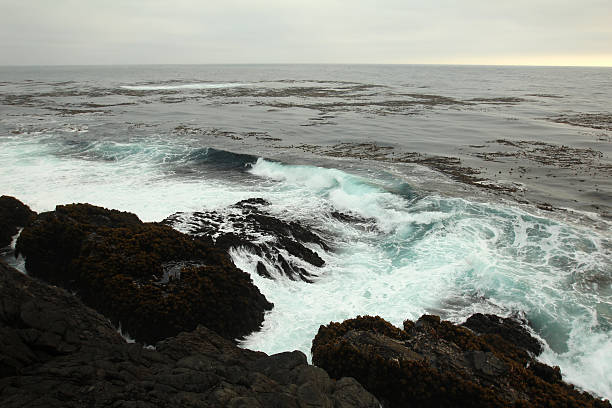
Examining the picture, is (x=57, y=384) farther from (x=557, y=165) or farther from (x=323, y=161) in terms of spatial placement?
(x=557, y=165)

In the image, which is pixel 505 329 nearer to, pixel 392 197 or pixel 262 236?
pixel 262 236

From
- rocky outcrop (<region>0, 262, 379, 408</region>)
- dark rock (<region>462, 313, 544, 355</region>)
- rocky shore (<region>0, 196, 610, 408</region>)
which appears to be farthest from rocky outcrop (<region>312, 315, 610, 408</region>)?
rocky outcrop (<region>0, 262, 379, 408</region>)

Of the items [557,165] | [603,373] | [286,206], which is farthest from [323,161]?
[603,373]

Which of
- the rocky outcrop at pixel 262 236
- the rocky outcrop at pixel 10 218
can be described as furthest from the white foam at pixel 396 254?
the rocky outcrop at pixel 10 218

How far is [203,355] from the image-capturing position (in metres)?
7.29

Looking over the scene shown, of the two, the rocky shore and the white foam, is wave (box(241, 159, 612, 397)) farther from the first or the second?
the rocky shore

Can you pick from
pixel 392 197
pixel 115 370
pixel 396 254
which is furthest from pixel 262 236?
pixel 115 370

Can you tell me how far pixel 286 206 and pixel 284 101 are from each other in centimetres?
4750

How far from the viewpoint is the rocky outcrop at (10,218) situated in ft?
43.0

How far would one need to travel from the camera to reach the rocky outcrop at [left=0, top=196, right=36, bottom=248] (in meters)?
13.1

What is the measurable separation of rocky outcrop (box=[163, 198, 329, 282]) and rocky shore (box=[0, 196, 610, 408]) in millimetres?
146

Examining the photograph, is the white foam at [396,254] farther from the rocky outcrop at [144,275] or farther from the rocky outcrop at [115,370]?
the rocky outcrop at [115,370]

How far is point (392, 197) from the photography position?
19.9 meters

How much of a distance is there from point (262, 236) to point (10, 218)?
30.4 feet
